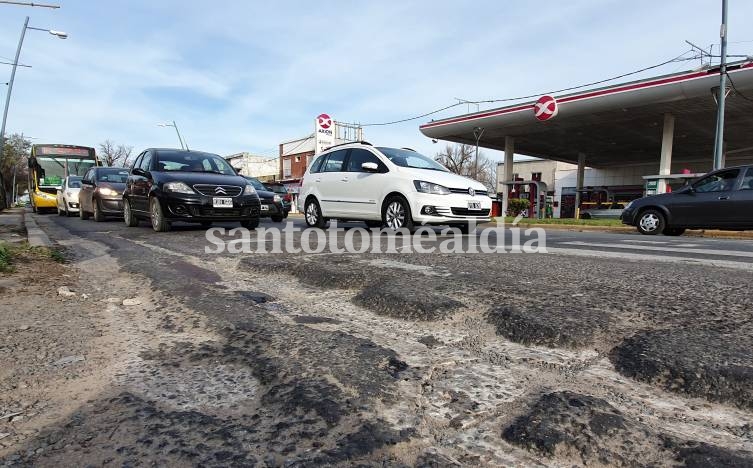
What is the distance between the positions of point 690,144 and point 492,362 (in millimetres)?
36552

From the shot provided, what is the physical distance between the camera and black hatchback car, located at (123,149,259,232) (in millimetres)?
7234

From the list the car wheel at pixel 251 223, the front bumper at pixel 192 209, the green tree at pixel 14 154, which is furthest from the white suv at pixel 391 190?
the green tree at pixel 14 154

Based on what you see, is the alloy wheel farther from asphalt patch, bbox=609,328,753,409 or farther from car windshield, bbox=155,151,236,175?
asphalt patch, bbox=609,328,753,409

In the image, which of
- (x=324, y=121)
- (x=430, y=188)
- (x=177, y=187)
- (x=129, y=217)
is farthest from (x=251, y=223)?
(x=324, y=121)

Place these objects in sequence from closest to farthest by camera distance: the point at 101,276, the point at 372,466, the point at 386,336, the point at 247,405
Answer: the point at 372,466
the point at 247,405
the point at 386,336
the point at 101,276

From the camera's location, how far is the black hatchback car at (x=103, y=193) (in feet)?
35.4

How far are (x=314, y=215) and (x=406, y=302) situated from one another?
694 cm

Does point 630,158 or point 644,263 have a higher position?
point 630,158

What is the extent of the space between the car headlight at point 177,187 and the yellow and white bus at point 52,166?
15.8m

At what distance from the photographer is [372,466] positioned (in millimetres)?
1045

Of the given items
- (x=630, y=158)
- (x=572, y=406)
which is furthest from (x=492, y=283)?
(x=630, y=158)

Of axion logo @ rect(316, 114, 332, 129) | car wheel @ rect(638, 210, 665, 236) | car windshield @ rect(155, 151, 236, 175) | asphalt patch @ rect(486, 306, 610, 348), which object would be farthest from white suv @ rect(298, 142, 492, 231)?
axion logo @ rect(316, 114, 332, 129)

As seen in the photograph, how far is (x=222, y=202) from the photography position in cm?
743

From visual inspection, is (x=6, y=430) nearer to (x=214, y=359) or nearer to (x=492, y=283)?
(x=214, y=359)
